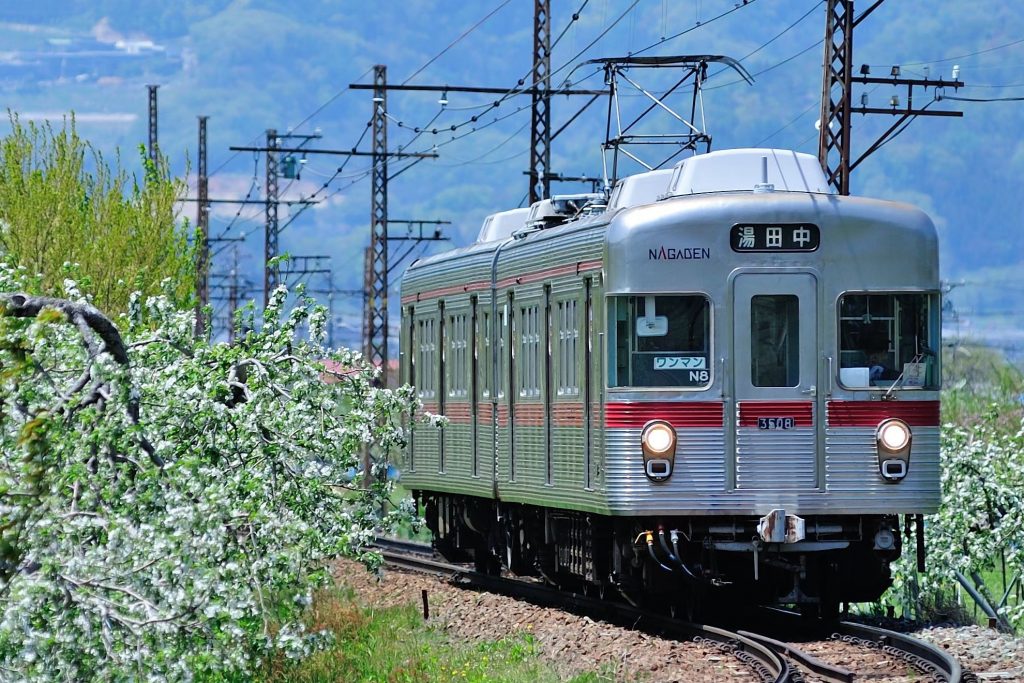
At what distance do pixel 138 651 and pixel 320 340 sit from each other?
3.72 metres

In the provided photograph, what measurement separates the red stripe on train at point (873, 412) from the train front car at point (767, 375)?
0.01m

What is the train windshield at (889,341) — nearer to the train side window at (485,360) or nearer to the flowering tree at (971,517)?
the flowering tree at (971,517)

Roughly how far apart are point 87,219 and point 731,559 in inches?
619

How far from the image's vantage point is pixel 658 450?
592 inches

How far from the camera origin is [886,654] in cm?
1405

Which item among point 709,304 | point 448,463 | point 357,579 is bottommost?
point 357,579

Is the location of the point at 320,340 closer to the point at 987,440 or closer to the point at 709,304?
the point at 709,304

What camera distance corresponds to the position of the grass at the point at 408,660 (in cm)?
1395

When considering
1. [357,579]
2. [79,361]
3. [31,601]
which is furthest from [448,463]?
[31,601]

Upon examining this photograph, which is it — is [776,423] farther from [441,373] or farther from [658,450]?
[441,373]

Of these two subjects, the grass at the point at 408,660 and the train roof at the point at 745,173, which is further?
the train roof at the point at 745,173

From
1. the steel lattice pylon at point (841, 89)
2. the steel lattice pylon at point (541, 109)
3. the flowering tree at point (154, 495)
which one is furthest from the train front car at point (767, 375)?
the steel lattice pylon at point (541, 109)

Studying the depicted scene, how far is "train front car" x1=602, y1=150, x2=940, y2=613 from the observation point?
15.1 m

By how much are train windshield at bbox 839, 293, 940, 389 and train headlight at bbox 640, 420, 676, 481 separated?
1.37 meters
